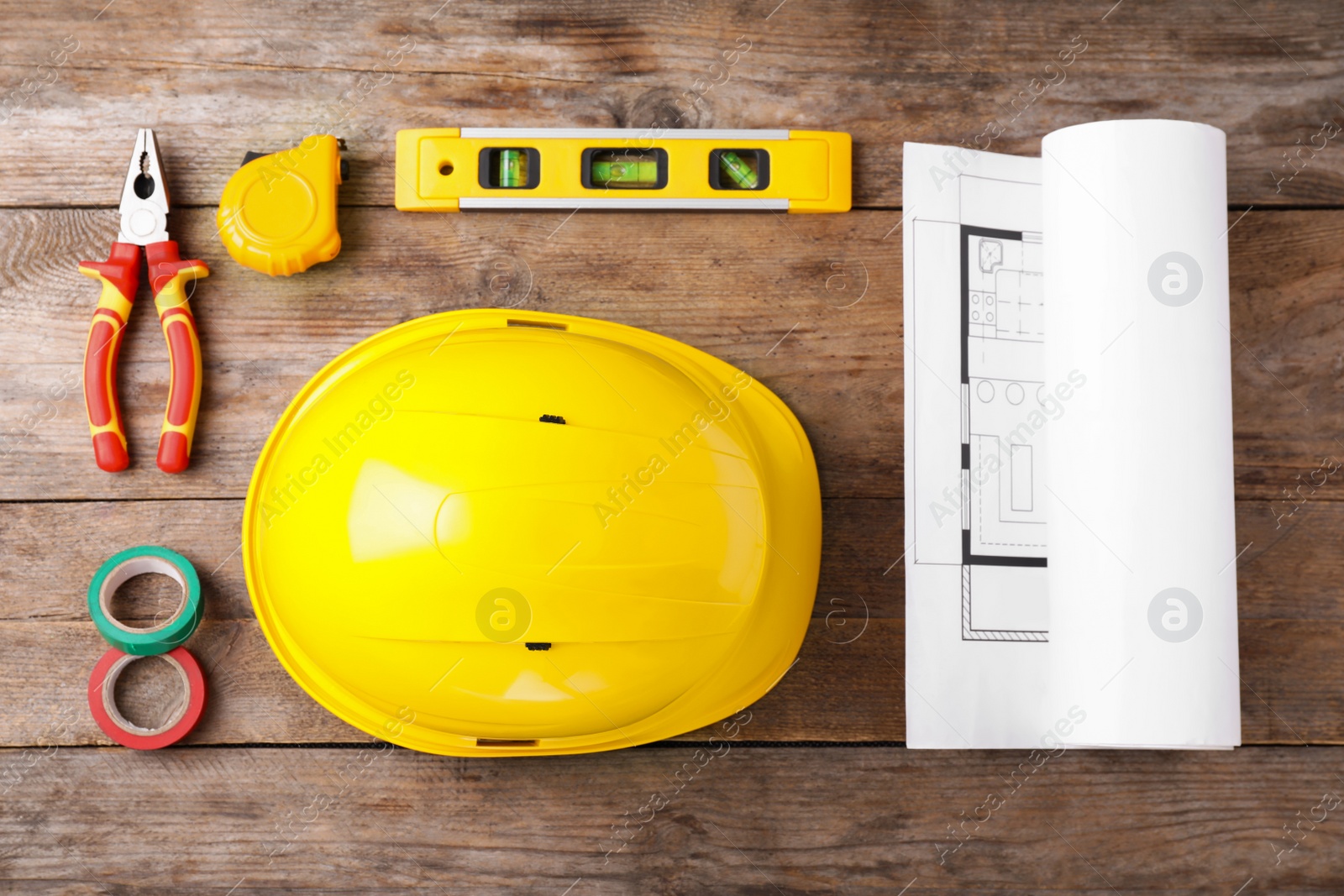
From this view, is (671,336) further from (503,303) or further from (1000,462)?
(1000,462)

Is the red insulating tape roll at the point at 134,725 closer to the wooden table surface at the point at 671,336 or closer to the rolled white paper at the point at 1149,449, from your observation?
the wooden table surface at the point at 671,336

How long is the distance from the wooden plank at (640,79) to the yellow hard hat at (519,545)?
0.22 metres

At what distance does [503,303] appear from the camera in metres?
0.67

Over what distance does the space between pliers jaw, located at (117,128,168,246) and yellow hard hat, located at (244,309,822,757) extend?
181 millimetres

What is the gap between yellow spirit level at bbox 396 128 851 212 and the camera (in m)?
0.67

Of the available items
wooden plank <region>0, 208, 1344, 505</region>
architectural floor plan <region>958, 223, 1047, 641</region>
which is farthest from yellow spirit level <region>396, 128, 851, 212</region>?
architectural floor plan <region>958, 223, 1047, 641</region>

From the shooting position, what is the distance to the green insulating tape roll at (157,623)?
614mm

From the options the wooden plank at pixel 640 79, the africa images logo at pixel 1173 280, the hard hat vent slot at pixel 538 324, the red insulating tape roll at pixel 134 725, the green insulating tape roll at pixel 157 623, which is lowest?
the red insulating tape roll at pixel 134 725

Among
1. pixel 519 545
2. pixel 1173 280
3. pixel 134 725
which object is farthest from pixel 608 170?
pixel 134 725

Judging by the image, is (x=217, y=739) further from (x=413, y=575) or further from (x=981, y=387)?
(x=981, y=387)

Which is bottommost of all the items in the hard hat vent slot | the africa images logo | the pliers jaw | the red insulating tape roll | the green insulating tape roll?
the red insulating tape roll

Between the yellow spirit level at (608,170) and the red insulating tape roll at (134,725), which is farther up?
the yellow spirit level at (608,170)

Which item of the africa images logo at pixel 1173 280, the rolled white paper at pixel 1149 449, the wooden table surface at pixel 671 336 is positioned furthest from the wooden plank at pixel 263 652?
the africa images logo at pixel 1173 280

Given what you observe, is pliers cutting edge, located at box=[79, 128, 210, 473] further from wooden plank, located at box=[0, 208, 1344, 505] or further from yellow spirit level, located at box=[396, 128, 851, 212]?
yellow spirit level, located at box=[396, 128, 851, 212]
